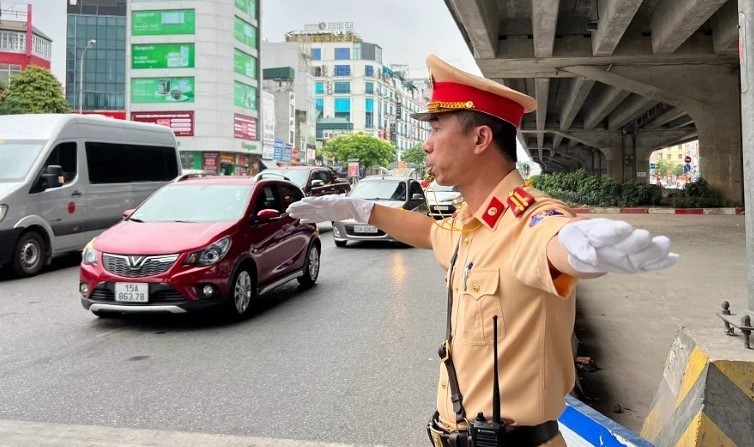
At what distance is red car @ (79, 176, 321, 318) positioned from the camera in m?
6.10

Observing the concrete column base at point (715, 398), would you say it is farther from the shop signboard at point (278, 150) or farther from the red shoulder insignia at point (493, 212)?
the shop signboard at point (278, 150)

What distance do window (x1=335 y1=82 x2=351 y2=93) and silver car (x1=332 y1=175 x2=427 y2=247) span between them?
330 ft

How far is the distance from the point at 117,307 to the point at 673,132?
1706 inches

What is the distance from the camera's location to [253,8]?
6038cm

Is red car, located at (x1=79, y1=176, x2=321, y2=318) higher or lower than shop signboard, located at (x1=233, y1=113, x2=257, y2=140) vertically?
lower

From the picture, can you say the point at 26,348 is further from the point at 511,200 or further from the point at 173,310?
the point at 511,200

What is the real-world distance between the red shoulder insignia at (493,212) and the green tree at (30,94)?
47.9 meters

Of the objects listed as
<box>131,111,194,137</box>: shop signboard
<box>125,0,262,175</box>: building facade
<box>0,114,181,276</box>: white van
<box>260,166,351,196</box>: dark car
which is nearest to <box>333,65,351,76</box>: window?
<box>125,0,262,175</box>: building facade

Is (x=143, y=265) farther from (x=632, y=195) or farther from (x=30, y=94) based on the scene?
(x=30, y=94)

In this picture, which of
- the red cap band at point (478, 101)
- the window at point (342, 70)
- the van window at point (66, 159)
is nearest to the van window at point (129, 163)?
the van window at point (66, 159)

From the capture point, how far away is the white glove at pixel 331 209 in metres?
2.18

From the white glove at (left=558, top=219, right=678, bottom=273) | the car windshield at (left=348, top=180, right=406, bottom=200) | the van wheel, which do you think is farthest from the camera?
the car windshield at (left=348, top=180, right=406, bottom=200)

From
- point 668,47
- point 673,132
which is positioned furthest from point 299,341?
point 673,132

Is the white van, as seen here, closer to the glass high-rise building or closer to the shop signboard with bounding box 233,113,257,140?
the shop signboard with bounding box 233,113,257,140
